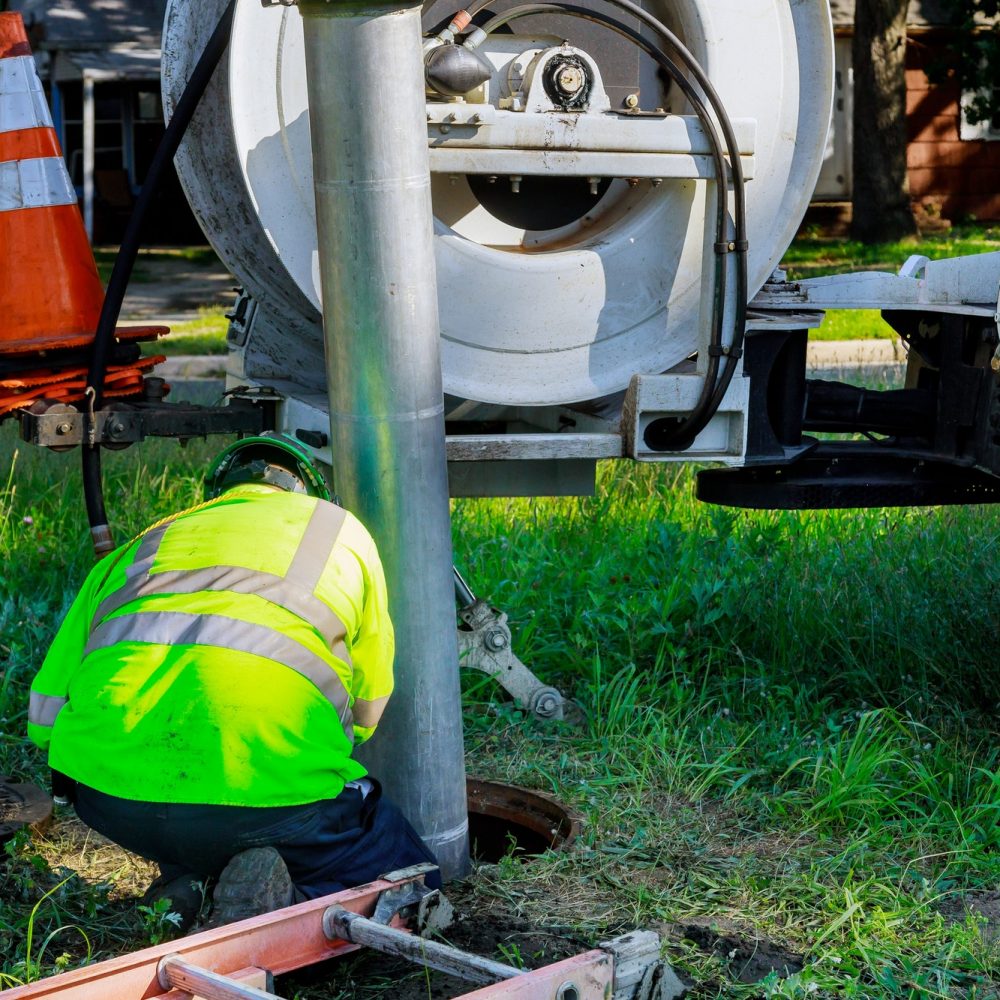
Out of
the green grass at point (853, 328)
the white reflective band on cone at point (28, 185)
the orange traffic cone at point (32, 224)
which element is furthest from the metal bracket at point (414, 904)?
the green grass at point (853, 328)

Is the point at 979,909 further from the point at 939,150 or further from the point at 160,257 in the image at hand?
the point at 939,150

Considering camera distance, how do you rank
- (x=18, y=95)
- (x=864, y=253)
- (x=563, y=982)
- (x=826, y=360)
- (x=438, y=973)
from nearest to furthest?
(x=563, y=982), (x=438, y=973), (x=18, y=95), (x=826, y=360), (x=864, y=253)

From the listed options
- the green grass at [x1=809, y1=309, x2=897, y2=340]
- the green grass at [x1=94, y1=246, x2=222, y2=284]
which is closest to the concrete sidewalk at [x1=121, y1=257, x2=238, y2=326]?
the green grass at [x1=94, y1=246, x2=222, y2=284]

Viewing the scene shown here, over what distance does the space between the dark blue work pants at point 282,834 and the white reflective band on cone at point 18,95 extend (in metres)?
1.71

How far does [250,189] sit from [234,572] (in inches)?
41.0

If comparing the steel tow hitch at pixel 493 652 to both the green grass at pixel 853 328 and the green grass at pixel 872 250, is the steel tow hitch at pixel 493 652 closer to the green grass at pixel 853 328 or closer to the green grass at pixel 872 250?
the green grass at pixel 853 328

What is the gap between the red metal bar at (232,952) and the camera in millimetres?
2291

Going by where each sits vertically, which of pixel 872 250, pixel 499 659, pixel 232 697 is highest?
pixel 232 697

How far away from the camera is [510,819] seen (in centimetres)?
362

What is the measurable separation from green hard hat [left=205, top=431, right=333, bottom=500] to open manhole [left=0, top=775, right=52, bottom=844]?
0.95 m

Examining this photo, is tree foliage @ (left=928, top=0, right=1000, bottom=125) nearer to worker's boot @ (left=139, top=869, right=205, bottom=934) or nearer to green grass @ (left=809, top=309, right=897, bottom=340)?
green grass @ (left=809, top=309, right=897, bottom=340)

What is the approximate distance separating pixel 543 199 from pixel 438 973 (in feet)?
6.19

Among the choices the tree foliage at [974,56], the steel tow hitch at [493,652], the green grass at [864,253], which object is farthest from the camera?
the tree foliage at [974,56]

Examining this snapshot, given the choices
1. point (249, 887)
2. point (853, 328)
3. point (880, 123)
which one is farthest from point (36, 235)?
point (880, 123)
